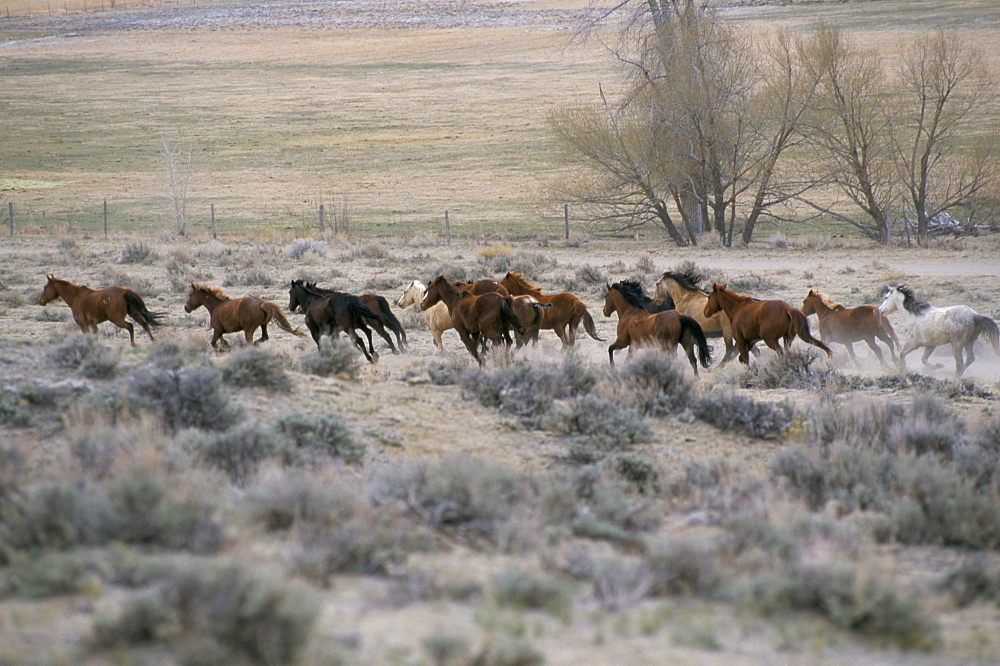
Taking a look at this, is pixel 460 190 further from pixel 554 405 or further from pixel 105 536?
pixel 105 536

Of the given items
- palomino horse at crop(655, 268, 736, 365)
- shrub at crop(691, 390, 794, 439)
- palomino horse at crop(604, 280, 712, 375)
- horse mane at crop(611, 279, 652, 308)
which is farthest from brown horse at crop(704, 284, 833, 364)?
shrub at crop(691, 390, 794, 439)

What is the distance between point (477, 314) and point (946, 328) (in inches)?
261

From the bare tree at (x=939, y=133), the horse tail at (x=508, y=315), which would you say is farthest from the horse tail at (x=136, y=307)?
the bare tree at (x=939, y=133)

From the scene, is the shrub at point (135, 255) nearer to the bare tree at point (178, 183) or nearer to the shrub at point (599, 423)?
the bare tree at point (178, 183)

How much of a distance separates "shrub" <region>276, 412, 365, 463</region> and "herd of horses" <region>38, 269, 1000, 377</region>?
4556 millimetres

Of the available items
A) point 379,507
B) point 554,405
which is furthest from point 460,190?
point 379,507

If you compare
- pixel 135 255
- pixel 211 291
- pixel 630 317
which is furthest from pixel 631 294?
pixel 135 255

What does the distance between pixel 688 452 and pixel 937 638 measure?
11.8ft

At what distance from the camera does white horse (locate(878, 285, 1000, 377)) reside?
12.1 metres

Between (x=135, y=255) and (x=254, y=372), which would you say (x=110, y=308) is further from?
(x=135, y=255)

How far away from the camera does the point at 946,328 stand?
1215 centimetres

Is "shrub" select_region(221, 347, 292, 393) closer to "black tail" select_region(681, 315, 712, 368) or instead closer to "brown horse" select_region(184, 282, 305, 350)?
"brown horse" select_region(184, 282, 305, 350)

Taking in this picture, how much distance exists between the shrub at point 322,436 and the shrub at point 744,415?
3420mm

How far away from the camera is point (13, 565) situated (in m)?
4.12
